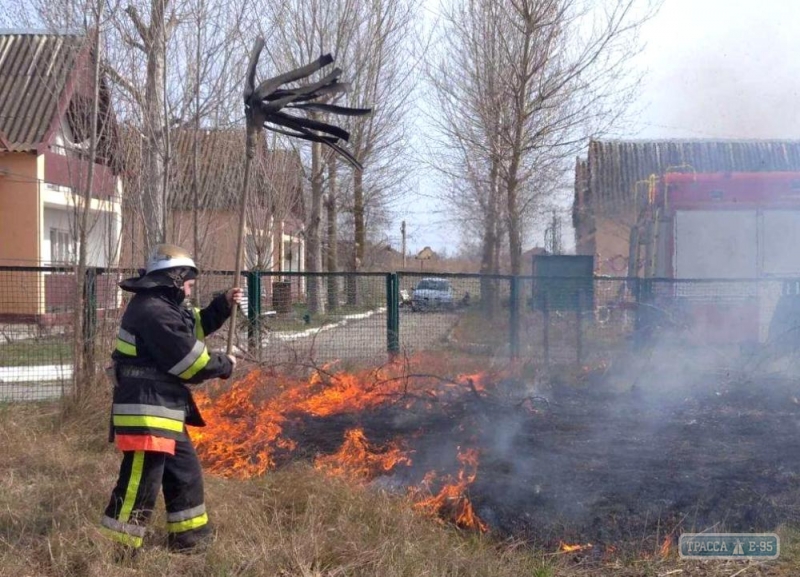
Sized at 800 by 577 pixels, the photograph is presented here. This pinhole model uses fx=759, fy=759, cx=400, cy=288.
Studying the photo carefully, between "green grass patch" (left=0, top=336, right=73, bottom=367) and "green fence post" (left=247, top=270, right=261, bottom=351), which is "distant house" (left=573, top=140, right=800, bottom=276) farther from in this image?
"green grass patch" (left=0, top=336, right=73, bottom=367)

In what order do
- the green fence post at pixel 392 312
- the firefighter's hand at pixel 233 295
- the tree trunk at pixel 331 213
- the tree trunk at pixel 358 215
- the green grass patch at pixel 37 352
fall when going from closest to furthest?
1. the firefighter's hand at pixel 233 295
2. the green grass patch at pixel 37 352
3. the green fence post at pixel 392 312
4. the tree trunk at pixel 331 213
5. the tree trunk at pixel 358 215

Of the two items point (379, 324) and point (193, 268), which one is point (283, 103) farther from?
point (379, 324)

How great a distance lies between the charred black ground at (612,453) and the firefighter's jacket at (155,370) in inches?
65.0

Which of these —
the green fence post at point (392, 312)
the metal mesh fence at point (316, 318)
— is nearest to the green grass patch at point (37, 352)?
the metal mesh fence at point (316, 318)

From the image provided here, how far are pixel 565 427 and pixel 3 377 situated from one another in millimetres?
5972

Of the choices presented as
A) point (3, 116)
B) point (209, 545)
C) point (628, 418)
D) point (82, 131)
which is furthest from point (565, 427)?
point (3, 116)

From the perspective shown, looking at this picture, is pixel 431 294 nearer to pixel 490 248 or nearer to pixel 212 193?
pixel 212 193

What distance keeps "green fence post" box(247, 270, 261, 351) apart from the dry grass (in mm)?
3750

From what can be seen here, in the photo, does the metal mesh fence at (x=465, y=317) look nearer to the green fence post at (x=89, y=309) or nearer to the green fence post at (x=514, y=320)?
the green fence post at (x=514, y=320)

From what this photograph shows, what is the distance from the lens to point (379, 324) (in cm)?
955

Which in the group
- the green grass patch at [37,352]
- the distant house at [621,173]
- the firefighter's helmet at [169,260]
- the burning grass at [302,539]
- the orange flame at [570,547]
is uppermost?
the distant house at [621,173]

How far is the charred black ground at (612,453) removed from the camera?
4598mm

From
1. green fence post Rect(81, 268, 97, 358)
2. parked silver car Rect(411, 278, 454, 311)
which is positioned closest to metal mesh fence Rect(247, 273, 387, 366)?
parked silver car Rect(411, 278, 454, 311)

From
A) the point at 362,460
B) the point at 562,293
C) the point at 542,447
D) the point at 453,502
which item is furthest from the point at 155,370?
the point at 562,293
